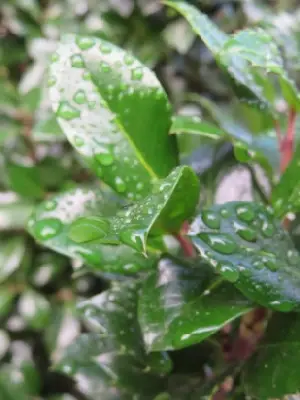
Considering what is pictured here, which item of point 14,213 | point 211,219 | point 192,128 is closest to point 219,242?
point 211,219

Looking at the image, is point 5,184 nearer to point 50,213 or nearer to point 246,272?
point 50,213

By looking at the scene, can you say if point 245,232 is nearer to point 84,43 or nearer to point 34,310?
point 84,43

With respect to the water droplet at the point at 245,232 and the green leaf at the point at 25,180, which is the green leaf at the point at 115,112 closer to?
the water droplet at the point at 245,232

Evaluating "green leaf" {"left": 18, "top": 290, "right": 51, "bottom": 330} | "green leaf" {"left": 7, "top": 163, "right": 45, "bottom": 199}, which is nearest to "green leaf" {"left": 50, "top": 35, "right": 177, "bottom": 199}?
→ "green leaf" {"left": 7, "top": 163, "right": 45, "bottom": 199}

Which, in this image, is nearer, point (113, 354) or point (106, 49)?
point (106, 49)

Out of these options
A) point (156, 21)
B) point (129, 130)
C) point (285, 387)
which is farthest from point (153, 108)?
point (156, 21)

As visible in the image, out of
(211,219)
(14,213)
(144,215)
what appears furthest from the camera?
(14,213)
